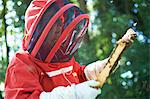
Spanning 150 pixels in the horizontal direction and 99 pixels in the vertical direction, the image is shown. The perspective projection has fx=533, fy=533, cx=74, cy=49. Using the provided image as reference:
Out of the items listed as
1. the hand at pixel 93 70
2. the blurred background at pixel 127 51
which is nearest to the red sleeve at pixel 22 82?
the hand at pixel 93 70

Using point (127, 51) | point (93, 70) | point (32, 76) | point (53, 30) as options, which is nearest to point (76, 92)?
point (32, 76)

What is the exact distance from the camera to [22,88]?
106 inches

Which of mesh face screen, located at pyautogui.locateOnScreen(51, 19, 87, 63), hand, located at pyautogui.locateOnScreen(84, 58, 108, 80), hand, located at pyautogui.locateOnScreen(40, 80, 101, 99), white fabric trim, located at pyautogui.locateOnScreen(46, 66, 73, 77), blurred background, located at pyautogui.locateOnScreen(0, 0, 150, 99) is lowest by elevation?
blurred background, located at pyautogui.locateOnScreen(0, 0, 150, 99)

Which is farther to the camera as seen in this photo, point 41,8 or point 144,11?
point 144,11

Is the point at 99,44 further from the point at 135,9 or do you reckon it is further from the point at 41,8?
the point at 41,8

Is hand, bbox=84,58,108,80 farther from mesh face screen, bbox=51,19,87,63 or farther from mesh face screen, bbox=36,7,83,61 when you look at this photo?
mesh face screen, bbox=36,7,83,61

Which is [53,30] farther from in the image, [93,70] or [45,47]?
[93,70]

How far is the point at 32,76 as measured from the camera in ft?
9.07

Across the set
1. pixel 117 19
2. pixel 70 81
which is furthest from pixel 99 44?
pixel 70 81

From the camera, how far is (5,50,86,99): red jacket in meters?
2.71

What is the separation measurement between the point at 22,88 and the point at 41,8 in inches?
18.0

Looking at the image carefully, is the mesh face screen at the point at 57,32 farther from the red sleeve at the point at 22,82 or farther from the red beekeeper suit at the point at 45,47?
the red sleeve at the point at 22,82

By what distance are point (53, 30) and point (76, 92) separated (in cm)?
37

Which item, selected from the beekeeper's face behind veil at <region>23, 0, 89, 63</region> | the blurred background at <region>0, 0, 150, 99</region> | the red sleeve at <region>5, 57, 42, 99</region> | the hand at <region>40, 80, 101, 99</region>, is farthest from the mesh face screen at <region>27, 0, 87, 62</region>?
the blurred background at <region>0, 0, 150, 99</region>
